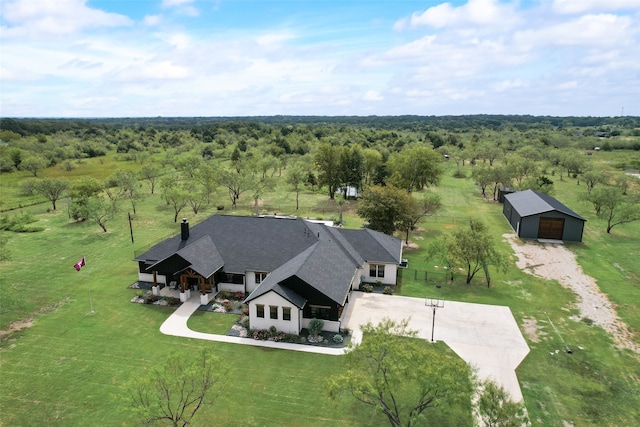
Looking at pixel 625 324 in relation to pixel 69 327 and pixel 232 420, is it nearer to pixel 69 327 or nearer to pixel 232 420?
pixel 232 420

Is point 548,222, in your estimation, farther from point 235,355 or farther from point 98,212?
point 98,212

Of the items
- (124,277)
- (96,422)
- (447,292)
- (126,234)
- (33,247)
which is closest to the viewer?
(96,422)

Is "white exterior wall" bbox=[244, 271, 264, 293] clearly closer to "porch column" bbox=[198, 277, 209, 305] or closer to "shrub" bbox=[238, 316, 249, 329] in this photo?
"porch column" bbox=[198, 277, 209, 305]

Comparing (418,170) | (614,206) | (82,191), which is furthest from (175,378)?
(418,170)

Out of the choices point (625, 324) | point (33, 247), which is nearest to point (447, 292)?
point (625, 324)

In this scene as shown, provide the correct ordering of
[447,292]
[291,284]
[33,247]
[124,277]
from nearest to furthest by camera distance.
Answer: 1. [291,284]
2. [447,292]
3. [124,277]
4. [33,247]

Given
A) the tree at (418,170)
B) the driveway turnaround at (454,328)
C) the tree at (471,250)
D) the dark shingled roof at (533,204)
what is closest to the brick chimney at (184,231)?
the driveway turnaround at (454,328)
